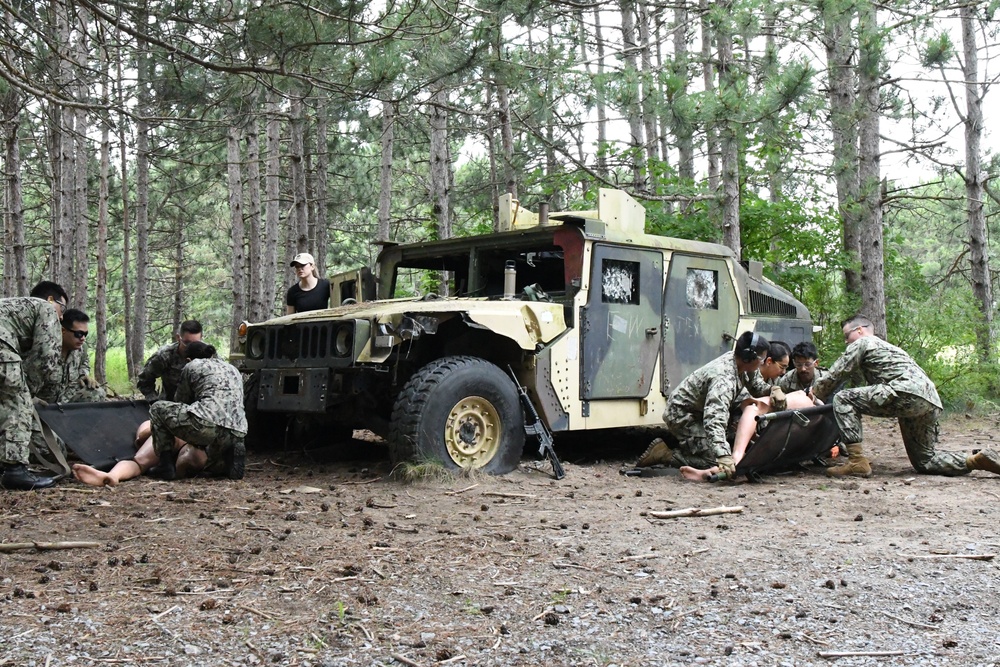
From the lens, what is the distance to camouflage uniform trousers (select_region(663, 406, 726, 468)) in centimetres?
685

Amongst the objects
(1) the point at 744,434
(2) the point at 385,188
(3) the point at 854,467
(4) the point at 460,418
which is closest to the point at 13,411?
(4) the point at 460,418

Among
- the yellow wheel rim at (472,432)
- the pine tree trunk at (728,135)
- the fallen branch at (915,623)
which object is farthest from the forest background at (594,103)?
the fallen branch at (915,623)

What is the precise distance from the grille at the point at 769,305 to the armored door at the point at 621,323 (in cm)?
124

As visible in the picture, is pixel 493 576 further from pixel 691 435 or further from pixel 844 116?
pixel 844 116

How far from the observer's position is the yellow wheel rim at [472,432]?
6371mm

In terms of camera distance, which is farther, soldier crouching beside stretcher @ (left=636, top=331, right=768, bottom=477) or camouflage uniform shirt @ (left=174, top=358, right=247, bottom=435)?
soldier crouching beside stretcher @ (left=636, top=331, right=768, bottom=477)

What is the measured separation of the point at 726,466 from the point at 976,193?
9.89 m

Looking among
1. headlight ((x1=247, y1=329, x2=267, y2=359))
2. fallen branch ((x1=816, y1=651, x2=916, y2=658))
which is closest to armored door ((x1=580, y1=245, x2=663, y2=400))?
headlight ((x1=247, y1=329, x2=267, y2=359))

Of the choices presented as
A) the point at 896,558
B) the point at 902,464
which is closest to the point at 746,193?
the point at 902,464

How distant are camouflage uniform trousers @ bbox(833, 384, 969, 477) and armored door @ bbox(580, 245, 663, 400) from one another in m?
1.46

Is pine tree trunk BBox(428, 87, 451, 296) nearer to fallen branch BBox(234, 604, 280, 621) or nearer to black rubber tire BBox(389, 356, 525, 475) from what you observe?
black rubber tire BBox(389, 356, 525, 475)

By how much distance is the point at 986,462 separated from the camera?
6648 millimetres

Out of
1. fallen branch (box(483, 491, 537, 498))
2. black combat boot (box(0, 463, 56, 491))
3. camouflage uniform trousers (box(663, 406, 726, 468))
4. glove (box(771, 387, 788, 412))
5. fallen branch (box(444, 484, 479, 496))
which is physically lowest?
fallen branch (box(483, 491, 537, 498))

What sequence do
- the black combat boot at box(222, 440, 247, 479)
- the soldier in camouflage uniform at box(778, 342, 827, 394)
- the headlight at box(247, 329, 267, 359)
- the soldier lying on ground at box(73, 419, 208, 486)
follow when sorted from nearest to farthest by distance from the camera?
the soldier lying on ground at box(73, 419, 208, 486) < the black combat boot at box(222, 440, 247, 479) < the headlight at box(247, 329, 267, 359) < the soldier in camouflage uniform at box(778, 342, 827, 394)
